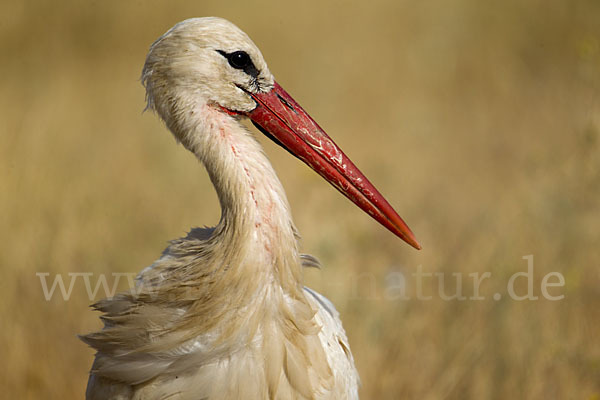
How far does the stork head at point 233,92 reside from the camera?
212cm

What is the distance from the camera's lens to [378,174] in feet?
18.5

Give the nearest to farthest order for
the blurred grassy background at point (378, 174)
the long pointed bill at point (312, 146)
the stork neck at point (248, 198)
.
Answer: the stork neck at point (248, 198) < the long pointed bill at point (312, 146) < the blurred grassy background at point (378, 174)

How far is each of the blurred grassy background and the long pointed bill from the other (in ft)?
5.38

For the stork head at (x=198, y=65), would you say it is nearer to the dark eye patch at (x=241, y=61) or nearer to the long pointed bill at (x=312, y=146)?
the dark eye patch at (x=241, y=61)

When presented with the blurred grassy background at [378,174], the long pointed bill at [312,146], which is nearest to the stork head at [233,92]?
the long pointed bill at [312,146]

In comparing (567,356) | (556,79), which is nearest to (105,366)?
(567,356)

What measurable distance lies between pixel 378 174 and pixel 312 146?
3.45 meters

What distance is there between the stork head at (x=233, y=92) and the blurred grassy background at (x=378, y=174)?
5.45ft

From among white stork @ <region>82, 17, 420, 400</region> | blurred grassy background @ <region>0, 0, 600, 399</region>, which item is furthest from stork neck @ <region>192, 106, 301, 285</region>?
blurred grassy background @ <region>0, 0, 600, 399</region>

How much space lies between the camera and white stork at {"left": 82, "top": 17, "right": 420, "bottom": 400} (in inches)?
81.8

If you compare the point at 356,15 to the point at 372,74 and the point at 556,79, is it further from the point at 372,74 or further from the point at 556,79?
the point at 556,79

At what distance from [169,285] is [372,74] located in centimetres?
575

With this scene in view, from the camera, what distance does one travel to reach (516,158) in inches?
251

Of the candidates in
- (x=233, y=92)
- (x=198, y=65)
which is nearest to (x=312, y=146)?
(x=233, y=92)
